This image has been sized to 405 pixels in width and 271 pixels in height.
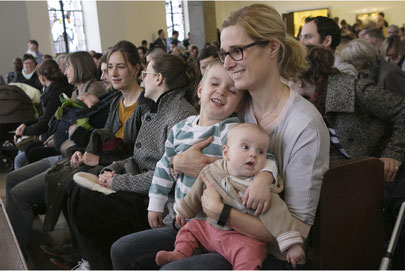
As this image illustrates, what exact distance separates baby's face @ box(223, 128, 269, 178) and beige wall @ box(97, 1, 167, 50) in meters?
13.4

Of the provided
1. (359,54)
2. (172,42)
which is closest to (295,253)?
(359,54)

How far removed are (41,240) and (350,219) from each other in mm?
2800

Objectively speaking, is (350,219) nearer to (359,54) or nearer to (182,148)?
(182,148)

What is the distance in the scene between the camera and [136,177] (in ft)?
7.98

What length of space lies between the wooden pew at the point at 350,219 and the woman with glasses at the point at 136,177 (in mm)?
1018

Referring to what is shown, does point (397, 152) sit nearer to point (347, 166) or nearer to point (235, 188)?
point (347, 166)

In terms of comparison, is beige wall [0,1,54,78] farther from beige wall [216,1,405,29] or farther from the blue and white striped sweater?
the blue and white striped sweater

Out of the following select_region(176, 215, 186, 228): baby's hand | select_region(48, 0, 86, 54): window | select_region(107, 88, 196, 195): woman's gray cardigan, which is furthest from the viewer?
select_region(48, 0, 86, 54): window

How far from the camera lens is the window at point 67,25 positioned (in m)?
14.1

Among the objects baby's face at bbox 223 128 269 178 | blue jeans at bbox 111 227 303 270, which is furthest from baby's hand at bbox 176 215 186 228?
baby's face at bbox 223 128 269 178

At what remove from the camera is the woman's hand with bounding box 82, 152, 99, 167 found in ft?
9.36

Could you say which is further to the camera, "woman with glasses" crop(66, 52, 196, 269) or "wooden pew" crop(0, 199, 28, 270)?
"woman with glasses" crop(66, 52, 196, 269)

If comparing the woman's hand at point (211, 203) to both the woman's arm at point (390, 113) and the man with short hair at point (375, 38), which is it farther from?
the man with short hair at point (375, 38)

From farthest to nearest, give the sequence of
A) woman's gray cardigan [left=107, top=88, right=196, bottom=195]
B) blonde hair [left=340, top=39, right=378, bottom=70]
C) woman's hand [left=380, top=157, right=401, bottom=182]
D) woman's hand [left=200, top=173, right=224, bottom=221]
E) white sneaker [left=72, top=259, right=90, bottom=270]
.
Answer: blonde hair [left=340, top=39, right=378, bottom=70] → white sneaker [left=72, top=259, right=90, bottom=270] → woman's gray cardigan [left=107, top=88, right=196, bottom=195] → woman's hand [left=380, top=157, right=401, bottom=182] → woman's hand [left=200, top=173, right=224, bottom=221]
